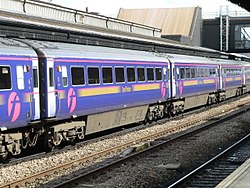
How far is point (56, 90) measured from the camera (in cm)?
1398

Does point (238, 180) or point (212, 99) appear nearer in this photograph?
point (238, 180)

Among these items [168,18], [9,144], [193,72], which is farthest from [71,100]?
[168,18]

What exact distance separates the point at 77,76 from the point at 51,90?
1541mm

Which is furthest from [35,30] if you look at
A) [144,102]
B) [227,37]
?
[227,37]

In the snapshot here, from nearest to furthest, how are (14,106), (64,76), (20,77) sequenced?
1. (14,106)
2. (20,77)
3. (64,76)

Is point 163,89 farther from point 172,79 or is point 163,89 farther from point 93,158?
point 93,158

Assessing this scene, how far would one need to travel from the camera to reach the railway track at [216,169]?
34.9 ft

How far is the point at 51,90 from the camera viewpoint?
13734mm

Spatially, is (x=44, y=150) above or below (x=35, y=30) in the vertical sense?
below

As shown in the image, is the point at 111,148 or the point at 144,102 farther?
the point at 144,102

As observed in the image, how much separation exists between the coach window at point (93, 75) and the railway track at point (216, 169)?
177 inches

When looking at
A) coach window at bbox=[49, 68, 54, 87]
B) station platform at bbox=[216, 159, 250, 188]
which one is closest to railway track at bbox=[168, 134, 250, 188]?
station platform at bbox=[216, 159, 250, 188]

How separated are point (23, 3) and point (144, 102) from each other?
32.4 ft

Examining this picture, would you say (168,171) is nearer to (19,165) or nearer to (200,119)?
(19,165)
